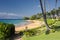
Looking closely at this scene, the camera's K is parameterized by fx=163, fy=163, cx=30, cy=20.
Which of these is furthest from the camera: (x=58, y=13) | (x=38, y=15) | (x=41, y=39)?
(x=38, y=15)

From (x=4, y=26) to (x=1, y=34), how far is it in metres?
1.14

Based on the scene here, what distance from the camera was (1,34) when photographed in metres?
13.4

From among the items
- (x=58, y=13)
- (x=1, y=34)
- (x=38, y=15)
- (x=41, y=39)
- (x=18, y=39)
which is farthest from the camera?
(x=38, y=15)

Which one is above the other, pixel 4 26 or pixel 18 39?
pixel 4 26

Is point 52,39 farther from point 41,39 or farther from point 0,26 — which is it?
point 0,26

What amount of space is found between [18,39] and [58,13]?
89103mm

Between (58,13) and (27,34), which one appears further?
(58,13)

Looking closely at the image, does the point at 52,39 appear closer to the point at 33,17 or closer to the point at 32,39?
the point at 32,39

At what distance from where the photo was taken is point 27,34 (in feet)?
55.9

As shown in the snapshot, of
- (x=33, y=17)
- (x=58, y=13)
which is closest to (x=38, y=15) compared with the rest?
(x=33, y=17)

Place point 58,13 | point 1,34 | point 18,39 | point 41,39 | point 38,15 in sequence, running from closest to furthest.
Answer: point 1,34
point 41,39
point 18,39
point 58,13
point 38,15

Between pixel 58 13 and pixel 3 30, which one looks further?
pixel 58 13

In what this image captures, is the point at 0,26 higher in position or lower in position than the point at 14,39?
higher

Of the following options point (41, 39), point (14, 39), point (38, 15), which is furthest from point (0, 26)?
point (38, 15)
